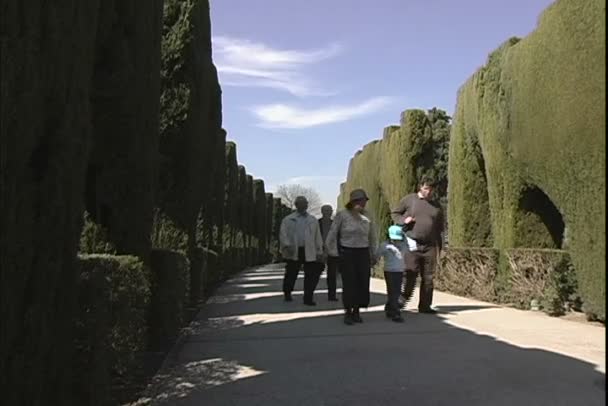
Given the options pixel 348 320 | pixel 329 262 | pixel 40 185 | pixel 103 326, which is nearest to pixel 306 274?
pixel 329 262

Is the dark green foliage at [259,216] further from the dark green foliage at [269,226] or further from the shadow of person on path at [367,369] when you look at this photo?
the shadow of person on path at [367,369]

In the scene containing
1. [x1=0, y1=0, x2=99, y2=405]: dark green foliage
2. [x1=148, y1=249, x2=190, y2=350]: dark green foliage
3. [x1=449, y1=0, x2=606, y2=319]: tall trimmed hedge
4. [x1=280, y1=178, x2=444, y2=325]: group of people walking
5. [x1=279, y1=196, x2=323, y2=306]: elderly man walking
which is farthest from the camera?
[x1=279, y1=196, x2=323, y2=306]: elderly man walking

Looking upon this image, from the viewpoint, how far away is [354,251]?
8945 millimetres

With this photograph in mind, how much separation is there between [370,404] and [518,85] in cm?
607

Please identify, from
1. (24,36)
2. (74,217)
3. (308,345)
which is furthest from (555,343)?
(24,36)

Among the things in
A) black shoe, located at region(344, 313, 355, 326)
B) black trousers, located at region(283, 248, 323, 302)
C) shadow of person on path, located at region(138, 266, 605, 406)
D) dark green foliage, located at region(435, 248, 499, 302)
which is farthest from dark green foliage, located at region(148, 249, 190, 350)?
dark green foliage, located at region(435, 248, 499, 302)

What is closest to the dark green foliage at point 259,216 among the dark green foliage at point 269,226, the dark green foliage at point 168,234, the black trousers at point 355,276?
the dark green foliage at point 269,226

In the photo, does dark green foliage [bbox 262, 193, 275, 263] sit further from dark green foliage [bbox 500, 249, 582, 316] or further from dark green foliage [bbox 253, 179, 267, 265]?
dark green foliage [bbox 500, 249, 582, 316]

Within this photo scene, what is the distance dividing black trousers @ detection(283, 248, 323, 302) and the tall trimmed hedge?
3.05 metres

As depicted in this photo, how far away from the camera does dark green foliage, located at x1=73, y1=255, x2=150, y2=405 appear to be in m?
3.81

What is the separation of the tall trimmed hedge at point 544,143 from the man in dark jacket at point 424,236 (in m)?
1.37

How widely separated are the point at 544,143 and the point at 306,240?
463 cm

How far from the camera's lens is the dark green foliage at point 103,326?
3.81 meters

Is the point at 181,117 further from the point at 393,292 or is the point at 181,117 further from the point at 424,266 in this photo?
the point at 424,266
